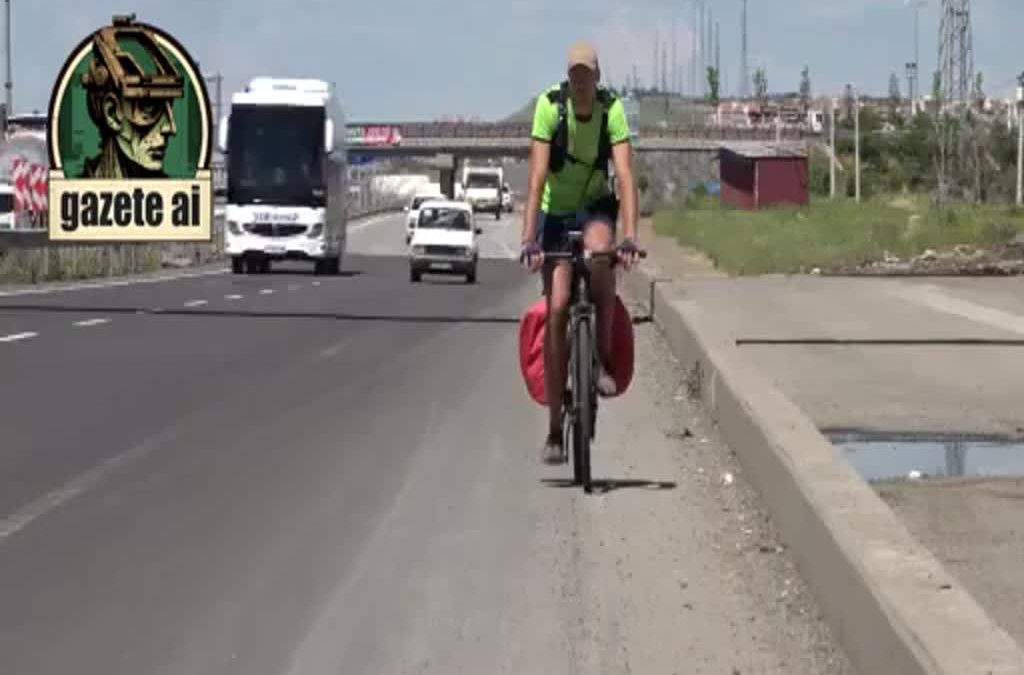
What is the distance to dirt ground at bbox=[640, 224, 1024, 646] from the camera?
25.8 ft

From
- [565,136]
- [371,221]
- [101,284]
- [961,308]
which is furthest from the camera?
[371,221]

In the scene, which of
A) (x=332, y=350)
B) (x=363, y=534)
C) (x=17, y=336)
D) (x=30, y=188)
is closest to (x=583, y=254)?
(x=363, y=534)

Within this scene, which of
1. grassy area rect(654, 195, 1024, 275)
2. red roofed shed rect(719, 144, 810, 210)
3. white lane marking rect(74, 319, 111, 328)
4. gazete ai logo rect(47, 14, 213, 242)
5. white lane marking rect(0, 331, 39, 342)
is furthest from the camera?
red roofed shed rect(719, 144, 810, 210)

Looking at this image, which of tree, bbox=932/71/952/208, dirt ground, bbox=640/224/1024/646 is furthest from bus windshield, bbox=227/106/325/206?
dirt ground, bbox=640/224/1024/646

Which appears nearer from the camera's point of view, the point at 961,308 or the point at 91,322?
the point at 91,322

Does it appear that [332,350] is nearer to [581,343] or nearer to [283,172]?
[581,343]

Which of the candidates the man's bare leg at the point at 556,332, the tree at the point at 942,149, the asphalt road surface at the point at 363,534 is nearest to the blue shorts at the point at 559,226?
the man's bare leg at the point at 556,332

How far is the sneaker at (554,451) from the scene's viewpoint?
1127cm

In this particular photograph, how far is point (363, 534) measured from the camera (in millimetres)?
9828

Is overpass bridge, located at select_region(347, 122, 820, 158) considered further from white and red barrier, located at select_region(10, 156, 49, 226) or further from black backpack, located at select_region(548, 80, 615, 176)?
black backpack, located at select_region(548, 80, 615, 176)

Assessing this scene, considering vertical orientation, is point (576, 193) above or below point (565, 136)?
below

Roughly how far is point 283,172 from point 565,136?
39.7 metres

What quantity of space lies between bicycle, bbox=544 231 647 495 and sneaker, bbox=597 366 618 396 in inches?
1.9

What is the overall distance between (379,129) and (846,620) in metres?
154
